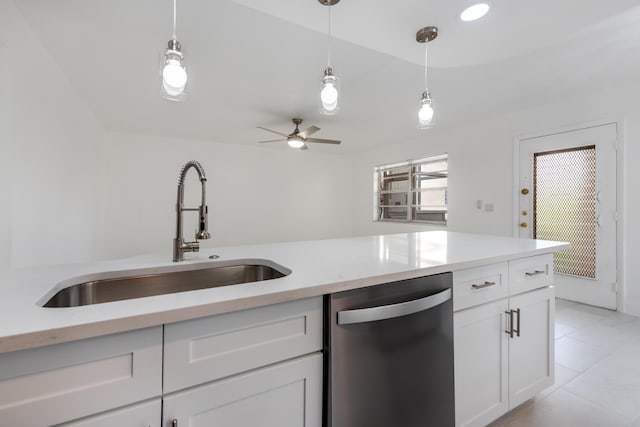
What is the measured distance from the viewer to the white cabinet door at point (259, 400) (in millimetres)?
691

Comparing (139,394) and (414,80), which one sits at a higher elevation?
(414,80)

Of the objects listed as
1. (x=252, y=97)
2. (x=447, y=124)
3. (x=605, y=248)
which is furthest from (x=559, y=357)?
(x=252, y=97)

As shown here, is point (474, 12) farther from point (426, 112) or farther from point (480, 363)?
point (480, 363)

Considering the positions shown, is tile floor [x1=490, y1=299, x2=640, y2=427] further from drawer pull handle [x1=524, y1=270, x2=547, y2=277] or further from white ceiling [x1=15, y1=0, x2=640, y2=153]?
white ceiling [x1=15, y1=0, x2=640, y2=153]

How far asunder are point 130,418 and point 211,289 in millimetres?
318

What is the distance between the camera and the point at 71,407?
587mm

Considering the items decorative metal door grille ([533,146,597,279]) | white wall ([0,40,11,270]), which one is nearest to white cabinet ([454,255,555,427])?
decorative metal door grille ([533,146,597,279])

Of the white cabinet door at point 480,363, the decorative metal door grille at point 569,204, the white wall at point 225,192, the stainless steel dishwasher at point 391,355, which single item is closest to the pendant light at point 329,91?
the stainless steel dishwasher at point 391,355

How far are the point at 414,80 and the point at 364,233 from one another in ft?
13.2

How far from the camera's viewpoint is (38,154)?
2.20m

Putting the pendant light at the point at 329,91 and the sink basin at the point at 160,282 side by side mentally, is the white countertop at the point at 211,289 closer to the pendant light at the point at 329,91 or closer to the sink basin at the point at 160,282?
the sink basin at the point at 160,282

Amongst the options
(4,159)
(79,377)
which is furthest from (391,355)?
(4,159)

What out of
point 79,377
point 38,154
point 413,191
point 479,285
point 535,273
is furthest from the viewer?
point 413,191

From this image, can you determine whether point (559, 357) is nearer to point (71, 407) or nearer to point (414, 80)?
point (414, 80)
